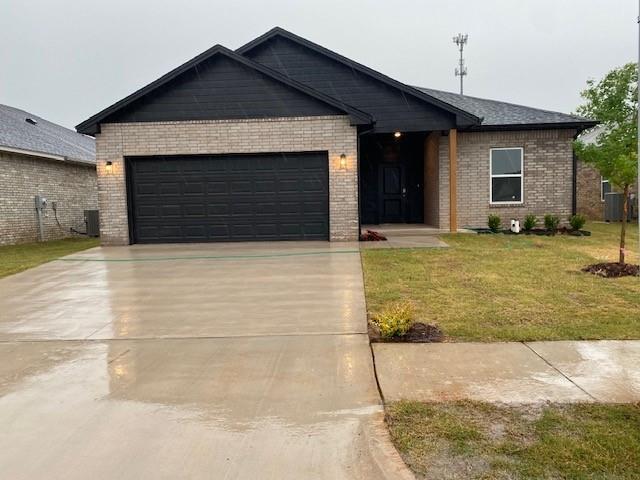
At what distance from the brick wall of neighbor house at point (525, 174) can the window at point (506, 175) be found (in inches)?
7.1

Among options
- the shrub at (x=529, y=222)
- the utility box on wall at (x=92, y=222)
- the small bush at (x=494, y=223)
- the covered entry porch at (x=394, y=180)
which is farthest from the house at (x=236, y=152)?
the utility box on wall at (x=92, y=222)

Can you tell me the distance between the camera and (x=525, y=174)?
16.9m

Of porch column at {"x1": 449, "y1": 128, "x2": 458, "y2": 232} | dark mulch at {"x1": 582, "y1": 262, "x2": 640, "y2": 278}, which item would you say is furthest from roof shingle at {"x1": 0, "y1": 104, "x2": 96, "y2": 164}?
dark mulch at {"x1": 582, "y1": 262, "x2": 640, "y2": 278}

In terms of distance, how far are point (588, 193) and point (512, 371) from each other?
2376 cm

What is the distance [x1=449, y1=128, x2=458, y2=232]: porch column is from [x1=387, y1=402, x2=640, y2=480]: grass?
12593 millimetres

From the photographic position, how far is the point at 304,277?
30.5ft

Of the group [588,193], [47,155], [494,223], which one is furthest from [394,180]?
[47,155]

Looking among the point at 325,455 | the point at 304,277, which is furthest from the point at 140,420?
the point at 304,277

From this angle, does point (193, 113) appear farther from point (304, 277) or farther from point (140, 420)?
point (140, 420)

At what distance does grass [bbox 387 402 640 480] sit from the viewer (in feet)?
9.74

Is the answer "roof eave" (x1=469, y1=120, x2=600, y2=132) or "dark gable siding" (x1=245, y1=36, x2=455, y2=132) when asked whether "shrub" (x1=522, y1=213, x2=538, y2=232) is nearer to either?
"roof eave" (x1=469, y1=120, x2=600, y2=132)

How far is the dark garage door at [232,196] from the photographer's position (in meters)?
14.6

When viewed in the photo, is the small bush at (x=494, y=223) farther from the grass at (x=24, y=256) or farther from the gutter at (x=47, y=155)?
the gutter at (x=47, y=155)

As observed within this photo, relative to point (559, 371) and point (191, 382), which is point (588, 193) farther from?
point (191, 382)
